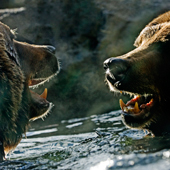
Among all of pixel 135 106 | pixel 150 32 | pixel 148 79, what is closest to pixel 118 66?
pixel 148 79

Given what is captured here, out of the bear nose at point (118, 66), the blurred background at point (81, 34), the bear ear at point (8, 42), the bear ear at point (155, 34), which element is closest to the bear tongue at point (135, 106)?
the bear nose at point (118, 66)

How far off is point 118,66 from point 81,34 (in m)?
5.94

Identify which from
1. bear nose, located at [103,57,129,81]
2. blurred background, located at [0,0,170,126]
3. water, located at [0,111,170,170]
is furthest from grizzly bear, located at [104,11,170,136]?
blurred background, located at [0,0,170,126]

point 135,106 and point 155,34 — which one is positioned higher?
point 155,34

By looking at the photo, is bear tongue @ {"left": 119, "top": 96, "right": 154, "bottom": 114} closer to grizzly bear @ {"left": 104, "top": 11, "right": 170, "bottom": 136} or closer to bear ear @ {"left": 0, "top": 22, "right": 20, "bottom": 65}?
grizzly bear @ {"left": 104, "top": 11, "right": 170, "bottom": 136}

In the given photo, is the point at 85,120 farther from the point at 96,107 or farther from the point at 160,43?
the point at 160,43

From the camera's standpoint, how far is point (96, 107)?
757cm

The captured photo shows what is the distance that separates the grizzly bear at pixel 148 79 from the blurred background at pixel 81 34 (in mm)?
3737

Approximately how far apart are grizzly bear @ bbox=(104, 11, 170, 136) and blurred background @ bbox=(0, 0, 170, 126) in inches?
147

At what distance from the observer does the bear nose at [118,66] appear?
334 cm

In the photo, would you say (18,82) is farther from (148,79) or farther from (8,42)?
(148,79)

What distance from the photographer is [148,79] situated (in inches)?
138

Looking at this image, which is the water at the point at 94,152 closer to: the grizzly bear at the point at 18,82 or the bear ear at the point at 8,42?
the grizzly bear at the point at 18,82

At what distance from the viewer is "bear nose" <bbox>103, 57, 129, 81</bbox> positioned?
334 cm
